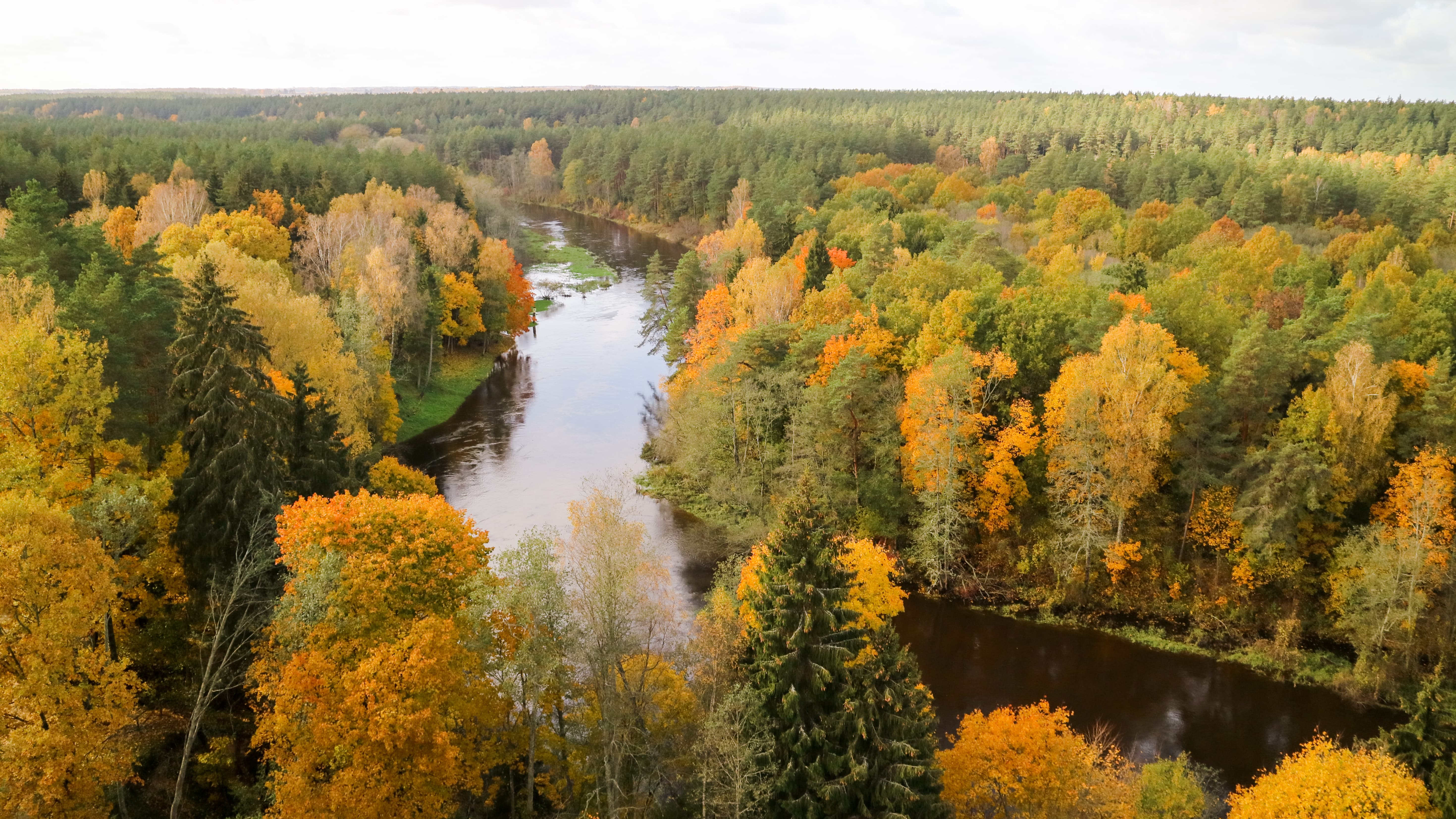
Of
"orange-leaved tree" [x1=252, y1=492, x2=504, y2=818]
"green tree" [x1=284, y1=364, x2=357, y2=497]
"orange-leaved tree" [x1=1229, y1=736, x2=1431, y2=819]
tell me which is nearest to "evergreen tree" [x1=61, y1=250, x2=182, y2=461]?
"green tree" [x1=284, y1=364, x2=357, y2=497]

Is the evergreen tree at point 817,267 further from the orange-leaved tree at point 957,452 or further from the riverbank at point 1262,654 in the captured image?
the riverbank at point 1262,654

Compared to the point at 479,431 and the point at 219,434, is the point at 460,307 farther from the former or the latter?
the point at 219,434

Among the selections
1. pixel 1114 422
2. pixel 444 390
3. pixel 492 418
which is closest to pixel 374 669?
pixel 1114 422

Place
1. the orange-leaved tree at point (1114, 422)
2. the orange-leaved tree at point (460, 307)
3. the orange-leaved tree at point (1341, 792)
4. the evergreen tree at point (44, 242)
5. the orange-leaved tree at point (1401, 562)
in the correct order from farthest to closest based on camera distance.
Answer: the orange-leaved tree at point (460, 307)
the evergreen tree at point (44, 242)
the orange-leaved tree at point (1114, 422)
the orange-leaved tree at point (1401, 562)
the orange-leaved tree at point (1341, 792)

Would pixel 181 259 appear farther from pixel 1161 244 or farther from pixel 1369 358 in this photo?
pixel 1161 244

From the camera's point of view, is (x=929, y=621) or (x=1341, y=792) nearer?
(x=1341, y=792)

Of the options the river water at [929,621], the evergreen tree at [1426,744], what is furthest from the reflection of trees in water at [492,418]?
the evergreen tree at [1426,744]

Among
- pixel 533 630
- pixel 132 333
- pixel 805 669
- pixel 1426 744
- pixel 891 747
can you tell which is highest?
pixel 132 333

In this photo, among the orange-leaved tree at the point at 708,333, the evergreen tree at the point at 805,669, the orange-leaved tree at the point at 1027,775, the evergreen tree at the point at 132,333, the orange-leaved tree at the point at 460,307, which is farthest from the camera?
the orange-leaved tree at the point at 460,307
